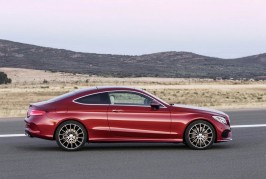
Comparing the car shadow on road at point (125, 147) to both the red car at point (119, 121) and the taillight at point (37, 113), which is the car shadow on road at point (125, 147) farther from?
the taillight at point (37, 113)

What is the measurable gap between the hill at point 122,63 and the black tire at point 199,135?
146162mm

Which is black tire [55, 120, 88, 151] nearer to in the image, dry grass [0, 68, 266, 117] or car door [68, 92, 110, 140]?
car door [68, 92, 110, 140]

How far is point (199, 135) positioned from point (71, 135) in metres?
2.71

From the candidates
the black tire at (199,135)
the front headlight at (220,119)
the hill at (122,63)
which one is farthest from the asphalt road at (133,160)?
the hill at (122,63)

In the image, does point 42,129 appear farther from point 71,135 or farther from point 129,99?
point 129,99

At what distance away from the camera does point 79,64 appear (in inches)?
6890

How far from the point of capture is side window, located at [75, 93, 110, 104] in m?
14.1

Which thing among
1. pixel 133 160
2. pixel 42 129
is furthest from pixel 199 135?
pixel 42 129

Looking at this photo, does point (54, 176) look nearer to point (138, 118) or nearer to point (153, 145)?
point (138, 118)

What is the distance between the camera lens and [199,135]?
46.0ft

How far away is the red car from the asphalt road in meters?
0.31

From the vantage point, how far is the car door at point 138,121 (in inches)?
548

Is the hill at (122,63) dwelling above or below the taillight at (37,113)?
above

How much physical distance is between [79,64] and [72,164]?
164 m
